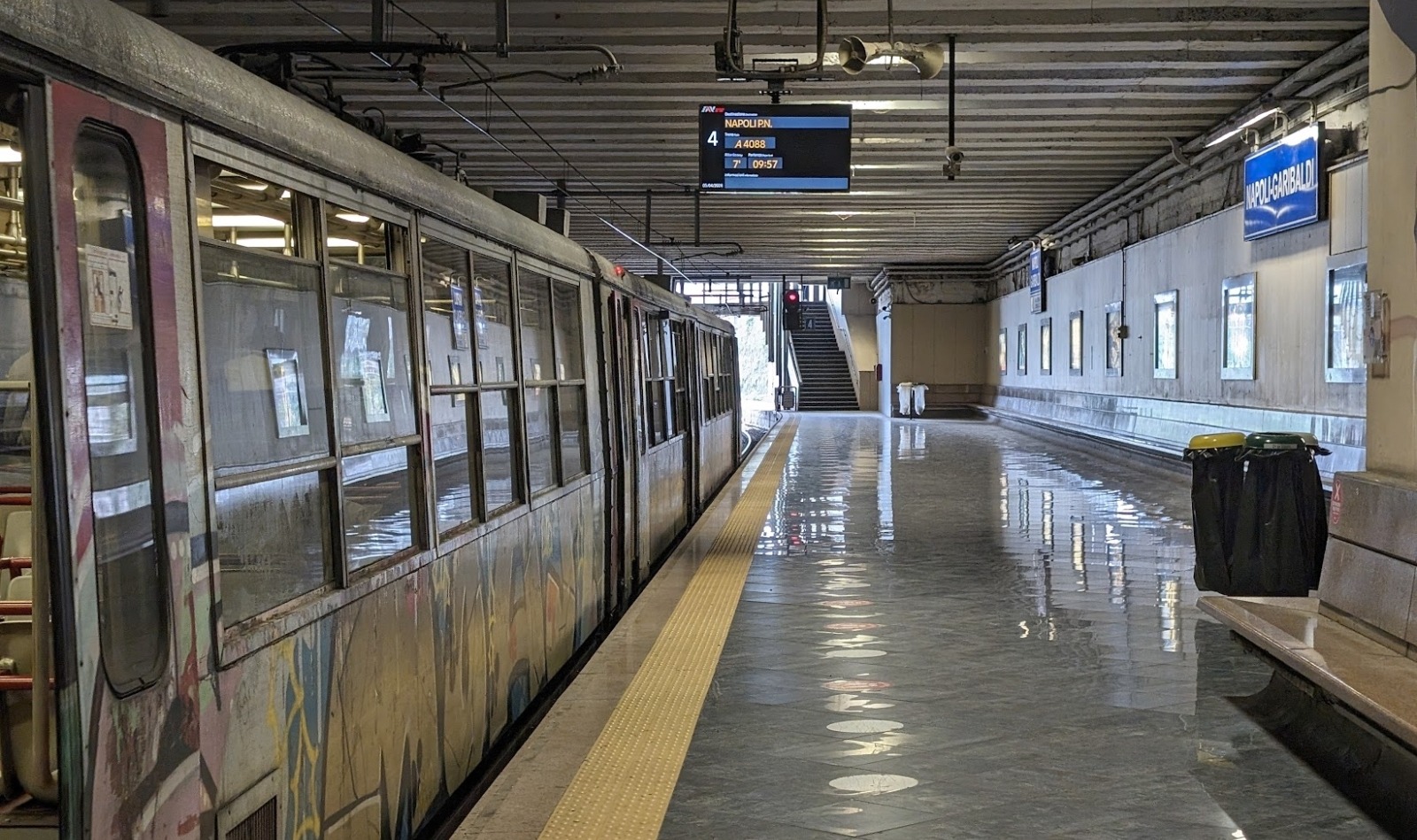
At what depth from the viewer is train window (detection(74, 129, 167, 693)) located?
230 centimetres

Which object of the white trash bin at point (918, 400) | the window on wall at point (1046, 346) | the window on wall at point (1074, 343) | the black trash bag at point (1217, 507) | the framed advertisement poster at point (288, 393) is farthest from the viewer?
the white trash bin at point (918, 400)

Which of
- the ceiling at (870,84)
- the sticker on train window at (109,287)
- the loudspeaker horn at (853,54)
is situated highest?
the ceiling at (870,84)

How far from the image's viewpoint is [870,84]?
12.6 metres

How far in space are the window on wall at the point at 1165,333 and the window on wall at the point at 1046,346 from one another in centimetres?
839

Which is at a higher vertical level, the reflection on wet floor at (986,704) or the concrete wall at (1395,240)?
the concrete wall at (1395,240)

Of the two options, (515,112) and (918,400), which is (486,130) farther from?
(918,400)

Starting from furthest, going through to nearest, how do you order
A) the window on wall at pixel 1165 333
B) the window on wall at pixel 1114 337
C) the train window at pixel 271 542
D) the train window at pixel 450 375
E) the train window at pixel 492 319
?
the window on wall at pixel 1114 337 → the window on wall at pixel 1165 333 → the train window at pixel 492 319 → the train window at pixel 450 375 → the train window at pixel 271 542

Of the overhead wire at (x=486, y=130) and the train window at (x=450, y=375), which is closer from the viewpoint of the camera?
the train window at (x=450, y=375)

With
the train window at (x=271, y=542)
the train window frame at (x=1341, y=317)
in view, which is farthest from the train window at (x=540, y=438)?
the train window frame at (x=1341, y=317)

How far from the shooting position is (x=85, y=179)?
2330mm

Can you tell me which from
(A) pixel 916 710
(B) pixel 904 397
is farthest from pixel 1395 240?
(B) pixel 904 397

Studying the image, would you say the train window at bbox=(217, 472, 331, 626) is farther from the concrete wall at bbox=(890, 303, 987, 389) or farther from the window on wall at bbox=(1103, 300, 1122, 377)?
the concrete wall at bbox=(890, 303, 987, 389)

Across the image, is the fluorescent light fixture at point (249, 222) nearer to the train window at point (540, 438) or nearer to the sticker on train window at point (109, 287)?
the sticker on train window at point (109, 287)

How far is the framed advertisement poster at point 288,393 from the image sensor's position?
3.16m
